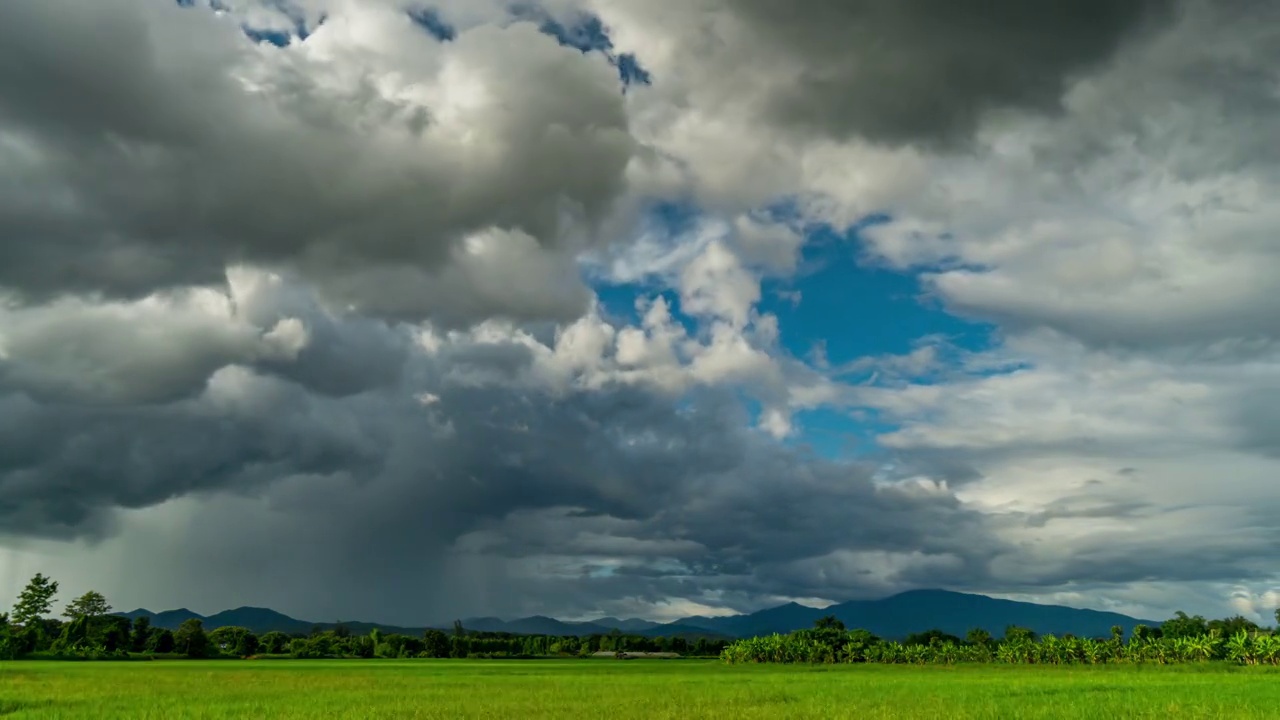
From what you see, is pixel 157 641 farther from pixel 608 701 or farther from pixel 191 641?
pixel 608 701

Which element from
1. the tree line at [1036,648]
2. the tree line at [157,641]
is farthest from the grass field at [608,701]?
the tree line at [157,641]

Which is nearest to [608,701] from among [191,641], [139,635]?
[191,641]

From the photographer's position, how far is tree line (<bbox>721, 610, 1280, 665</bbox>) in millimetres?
114875

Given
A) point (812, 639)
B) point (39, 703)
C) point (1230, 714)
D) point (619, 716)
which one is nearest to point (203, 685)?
point (39, 703)

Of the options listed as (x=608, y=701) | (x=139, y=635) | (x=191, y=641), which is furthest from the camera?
(x=139, y=635)

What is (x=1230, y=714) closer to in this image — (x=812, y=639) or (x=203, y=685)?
(x=203, y=685)

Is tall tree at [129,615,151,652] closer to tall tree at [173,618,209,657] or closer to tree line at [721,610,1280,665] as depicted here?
tall tree at [173,618,209,657]

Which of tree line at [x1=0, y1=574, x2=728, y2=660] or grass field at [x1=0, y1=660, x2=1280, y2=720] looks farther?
tree line at [x1=0, y1=574, x2=728, y2=660]

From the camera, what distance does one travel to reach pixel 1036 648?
13275cm

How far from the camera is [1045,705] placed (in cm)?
3697

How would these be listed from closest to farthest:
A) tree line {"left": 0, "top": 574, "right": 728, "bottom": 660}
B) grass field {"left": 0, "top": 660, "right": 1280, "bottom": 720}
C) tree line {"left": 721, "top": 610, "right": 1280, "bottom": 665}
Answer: grass field {"left": 0, "top": 660, "right": 1280, "bottom": 720}
tree line {"left": 721, "top": 610, "right": 1280, "bottom": 665}
tree line {"left": 0, "top": 574, "right": 728, "bottom": 660}

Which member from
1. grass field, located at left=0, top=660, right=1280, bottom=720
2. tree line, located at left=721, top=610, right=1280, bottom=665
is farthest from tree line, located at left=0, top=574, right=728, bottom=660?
grass field, located at left=0, top=660, right=1280, bottom=720

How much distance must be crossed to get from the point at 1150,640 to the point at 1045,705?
110 metres

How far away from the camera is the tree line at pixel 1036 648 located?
377ft
